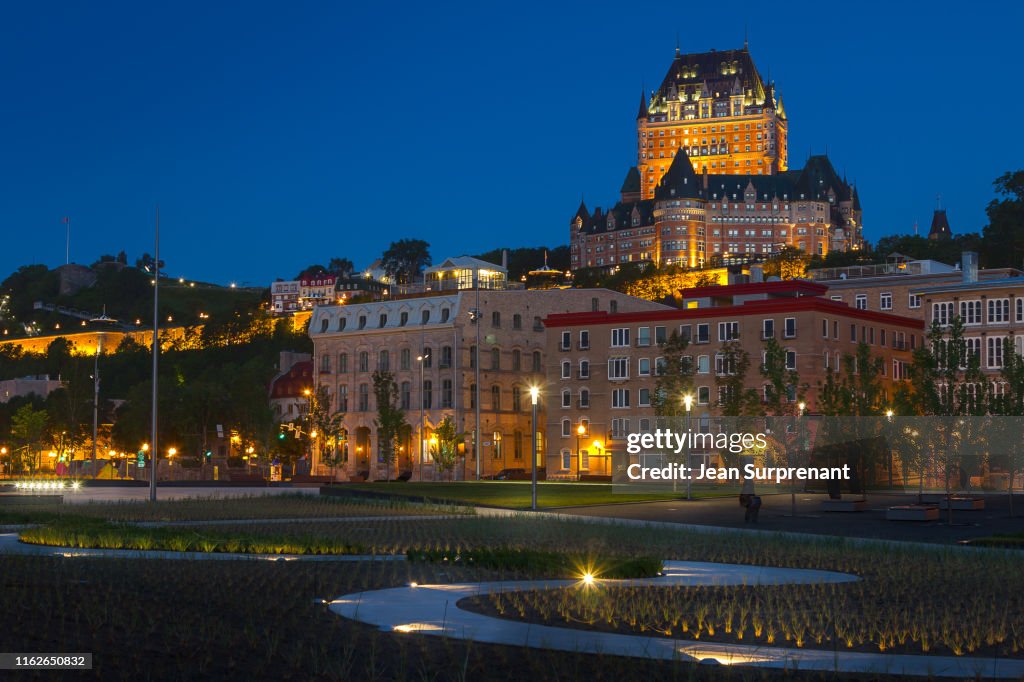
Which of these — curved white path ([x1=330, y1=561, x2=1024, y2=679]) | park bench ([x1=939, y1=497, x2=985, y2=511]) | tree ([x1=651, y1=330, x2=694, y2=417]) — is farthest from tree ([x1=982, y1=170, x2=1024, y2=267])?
curved white path ([x1=330, y1=561, x2=1024, y2=679])

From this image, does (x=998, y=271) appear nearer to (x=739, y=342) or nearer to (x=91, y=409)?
(x=739, y=342)

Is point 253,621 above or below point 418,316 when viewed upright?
below

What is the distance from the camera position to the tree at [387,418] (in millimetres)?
107875

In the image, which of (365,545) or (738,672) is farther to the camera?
(365,545)

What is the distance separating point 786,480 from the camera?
255ft

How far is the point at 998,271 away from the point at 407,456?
5259 cm

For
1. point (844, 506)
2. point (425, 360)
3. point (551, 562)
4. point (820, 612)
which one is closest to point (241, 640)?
point (820, 612)

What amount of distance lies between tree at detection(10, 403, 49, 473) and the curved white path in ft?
399

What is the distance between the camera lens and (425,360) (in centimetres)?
11500

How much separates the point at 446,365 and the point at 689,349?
72.9ft

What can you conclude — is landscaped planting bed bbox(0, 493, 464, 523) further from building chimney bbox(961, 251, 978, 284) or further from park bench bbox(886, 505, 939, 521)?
building chimney bbox(961, 251, 978, 284)

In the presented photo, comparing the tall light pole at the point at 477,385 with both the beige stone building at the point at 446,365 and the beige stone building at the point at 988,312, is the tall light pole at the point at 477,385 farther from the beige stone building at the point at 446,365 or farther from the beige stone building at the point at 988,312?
the beige stone building at the point at 988,312

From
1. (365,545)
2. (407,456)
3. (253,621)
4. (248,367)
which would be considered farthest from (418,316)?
(253,621)

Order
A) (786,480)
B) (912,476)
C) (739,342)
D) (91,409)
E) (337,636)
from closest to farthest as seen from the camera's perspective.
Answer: (337,636) → (786,480) → (912,476) → (739,342) → (91,409)
